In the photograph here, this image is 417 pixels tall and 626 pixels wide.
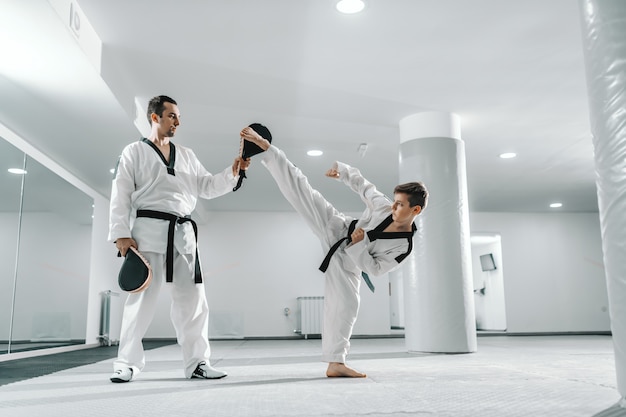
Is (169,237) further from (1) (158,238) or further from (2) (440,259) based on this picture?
(2) (440,259)

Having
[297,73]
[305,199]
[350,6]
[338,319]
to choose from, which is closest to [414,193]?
[305,199]

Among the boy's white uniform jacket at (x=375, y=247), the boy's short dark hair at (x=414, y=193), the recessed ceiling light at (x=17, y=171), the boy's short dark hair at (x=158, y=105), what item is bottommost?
the boy's white uniform jacket at (x=375, y=247)

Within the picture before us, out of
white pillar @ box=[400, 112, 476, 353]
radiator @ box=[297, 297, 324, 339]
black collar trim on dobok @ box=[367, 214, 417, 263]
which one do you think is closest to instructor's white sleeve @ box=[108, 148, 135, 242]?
black collar trim on dobok @ box=[367, 214, 417, 263]

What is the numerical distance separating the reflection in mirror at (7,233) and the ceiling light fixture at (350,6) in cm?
310

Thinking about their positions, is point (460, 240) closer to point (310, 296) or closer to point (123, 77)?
point (123, 77)

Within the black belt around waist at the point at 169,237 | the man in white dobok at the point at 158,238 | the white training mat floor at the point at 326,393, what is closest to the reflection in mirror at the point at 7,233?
the white training mat floor at the point at 326,393

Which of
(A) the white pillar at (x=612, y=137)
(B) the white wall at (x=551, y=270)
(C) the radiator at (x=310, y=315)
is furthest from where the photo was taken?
(B) the white wall at (x=551, y=270)

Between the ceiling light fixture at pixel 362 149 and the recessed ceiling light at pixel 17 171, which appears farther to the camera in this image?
the ceiling light fixture at pixel 362 149

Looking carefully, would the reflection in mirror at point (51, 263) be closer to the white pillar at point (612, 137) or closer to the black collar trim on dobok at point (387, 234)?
the black collar trim on dobok at point (387, 234)

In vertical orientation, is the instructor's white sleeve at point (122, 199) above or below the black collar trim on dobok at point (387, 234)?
above

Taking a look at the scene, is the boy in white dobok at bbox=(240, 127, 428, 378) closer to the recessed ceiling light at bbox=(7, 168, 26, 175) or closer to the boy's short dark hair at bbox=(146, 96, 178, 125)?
the boy's short dark hair at bbox=(146, 96, 178, 125)

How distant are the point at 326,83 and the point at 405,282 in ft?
6.66

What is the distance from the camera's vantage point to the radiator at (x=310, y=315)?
949 centimetres

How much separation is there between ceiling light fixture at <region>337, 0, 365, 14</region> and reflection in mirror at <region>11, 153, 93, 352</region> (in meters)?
3.39
